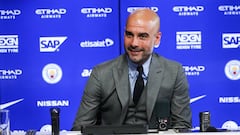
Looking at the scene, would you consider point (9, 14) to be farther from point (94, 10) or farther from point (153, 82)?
point (153, 82)

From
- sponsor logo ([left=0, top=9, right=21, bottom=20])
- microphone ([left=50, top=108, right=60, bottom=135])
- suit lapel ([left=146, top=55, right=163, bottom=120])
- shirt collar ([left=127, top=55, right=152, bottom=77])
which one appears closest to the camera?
microphone ([left=50, top=108, right=60, bottom=135])

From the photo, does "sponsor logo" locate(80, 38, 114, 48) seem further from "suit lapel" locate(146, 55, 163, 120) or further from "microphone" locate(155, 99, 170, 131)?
"microphone" locate(155, 99, 170, 131)

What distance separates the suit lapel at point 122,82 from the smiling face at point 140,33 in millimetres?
105

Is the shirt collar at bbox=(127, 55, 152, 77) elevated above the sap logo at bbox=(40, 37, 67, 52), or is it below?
below

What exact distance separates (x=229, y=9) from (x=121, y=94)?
239cm

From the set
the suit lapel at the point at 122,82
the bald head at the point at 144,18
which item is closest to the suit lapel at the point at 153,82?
the suit lapel at the point at 122,82

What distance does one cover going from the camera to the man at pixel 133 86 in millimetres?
2277

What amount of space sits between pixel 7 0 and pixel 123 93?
7.84 feet

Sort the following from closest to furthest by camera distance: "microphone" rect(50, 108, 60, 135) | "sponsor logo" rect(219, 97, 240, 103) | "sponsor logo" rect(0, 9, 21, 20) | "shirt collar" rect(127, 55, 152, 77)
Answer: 1. "microphone" rect(50, 108, 60, 135)
2. "shirt collar" rect(127, 55, 152, 77)
3. "sponsor logo" rect(0, 9, 21, 20)
4. "sponsor logo" rect(219, 97, 240, 103)

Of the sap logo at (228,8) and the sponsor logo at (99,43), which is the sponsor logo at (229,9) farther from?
the sponsor logo at (99,43)

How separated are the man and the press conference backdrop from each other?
187cm

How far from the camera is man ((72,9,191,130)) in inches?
89.7

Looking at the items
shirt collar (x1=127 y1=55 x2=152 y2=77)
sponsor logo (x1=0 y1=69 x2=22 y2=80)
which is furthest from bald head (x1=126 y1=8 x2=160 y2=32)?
sponsor logo (x1=0 y1=69 x2=22 y2=80)

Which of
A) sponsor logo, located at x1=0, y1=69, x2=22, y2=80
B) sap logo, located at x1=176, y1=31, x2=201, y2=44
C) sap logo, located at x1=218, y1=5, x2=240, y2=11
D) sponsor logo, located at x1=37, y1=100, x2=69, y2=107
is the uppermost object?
sap logo, located at x1=218, y1=5, x2=240, y2=11
